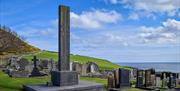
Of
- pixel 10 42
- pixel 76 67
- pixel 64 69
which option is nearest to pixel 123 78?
pixel 64 69

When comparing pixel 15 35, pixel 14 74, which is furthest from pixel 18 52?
pixel 14 74

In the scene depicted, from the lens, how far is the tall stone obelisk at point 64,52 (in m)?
15.5

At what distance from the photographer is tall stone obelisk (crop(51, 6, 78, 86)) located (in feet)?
50.8

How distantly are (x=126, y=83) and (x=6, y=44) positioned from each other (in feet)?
93.5

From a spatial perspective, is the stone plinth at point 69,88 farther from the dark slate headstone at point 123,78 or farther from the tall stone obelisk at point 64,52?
the dark slate headstone at point 123,78

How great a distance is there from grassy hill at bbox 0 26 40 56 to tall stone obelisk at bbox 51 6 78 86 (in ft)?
92.9

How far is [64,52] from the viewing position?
15820 mm

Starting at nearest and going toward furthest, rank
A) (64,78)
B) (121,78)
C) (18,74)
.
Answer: (64,78)
(121,78)
(18,74)

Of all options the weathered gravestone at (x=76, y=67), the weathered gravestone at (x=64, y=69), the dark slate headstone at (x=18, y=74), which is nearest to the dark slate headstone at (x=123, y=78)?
the weathered gravestone at (x=64, y=69)

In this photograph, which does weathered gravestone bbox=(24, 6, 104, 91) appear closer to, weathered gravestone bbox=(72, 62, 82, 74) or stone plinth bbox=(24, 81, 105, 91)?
stone plinth bbox=(24, 81, 105, 91)

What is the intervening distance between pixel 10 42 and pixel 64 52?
31.2 meters

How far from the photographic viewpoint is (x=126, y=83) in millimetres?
19734

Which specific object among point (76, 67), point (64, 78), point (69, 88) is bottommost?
point (69, 88)

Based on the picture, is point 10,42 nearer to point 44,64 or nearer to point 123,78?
point 44,64
